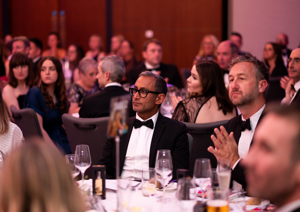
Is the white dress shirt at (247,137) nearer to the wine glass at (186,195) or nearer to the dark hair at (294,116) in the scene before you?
the wine glass at (186,195)

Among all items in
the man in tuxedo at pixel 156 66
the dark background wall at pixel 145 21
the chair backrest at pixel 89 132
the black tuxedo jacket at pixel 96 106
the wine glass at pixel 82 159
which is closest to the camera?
the wine glass at pixel 82 159

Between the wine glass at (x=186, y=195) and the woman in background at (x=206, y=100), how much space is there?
1.95 metres

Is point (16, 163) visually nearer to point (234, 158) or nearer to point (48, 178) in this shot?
point (48, 178)

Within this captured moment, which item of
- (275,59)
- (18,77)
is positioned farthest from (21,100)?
(275,59)

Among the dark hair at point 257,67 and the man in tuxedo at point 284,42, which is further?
the man in tuxedo at point 284,42

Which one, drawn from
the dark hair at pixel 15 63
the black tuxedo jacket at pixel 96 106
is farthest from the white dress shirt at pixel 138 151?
the dark hair at pixel 15 63

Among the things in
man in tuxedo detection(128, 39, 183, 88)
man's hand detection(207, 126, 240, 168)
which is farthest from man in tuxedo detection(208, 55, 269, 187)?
man in tuxedo detection(128, 39, 183, 88)

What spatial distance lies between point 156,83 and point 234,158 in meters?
0.94

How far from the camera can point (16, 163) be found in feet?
3.78

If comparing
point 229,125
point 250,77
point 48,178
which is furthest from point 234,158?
point 48,178

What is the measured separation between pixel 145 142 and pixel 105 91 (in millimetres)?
1474

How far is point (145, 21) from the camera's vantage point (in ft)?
32.7

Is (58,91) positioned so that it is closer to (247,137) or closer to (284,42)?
(247,137)

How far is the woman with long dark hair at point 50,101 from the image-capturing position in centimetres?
446
